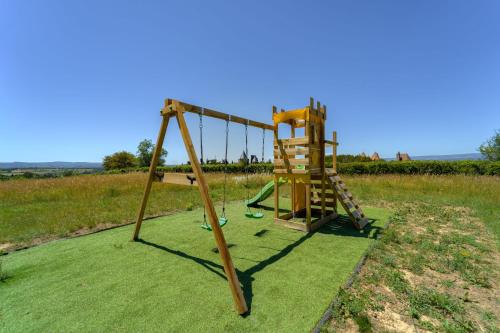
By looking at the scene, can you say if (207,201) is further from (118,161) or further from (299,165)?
(118,161)

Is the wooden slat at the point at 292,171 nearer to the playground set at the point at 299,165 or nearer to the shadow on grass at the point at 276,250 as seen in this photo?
the playground set at the point at 299,165

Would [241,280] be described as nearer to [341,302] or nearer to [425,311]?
[341,302]

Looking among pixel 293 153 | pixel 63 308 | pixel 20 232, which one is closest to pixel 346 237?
pixel 293 153

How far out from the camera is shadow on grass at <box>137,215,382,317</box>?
10.9 feet

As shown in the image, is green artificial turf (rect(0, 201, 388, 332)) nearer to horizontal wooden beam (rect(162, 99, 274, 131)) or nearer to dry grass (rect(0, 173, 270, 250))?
dry grass (rect(0, 173, 270, 250))

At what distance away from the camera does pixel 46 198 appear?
1014 centimetres

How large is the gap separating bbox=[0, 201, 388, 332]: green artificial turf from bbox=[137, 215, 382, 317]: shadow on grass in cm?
2

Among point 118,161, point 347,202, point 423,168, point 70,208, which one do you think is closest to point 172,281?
point 347,202

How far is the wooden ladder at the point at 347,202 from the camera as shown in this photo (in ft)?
18.7

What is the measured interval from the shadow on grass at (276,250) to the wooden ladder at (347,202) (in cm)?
21

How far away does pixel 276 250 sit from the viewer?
14.6 feet

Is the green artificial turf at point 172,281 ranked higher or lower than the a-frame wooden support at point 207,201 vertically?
lower

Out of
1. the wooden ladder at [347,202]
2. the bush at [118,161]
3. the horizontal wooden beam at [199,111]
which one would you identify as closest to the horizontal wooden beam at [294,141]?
the horizontal wooden beam at [199,111]

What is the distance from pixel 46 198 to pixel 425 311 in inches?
525
